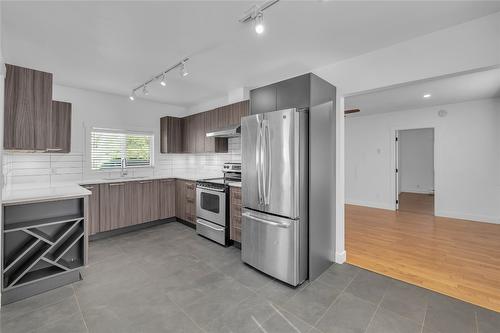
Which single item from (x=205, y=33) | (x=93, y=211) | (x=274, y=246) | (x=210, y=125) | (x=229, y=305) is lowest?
(x=229, y=305)

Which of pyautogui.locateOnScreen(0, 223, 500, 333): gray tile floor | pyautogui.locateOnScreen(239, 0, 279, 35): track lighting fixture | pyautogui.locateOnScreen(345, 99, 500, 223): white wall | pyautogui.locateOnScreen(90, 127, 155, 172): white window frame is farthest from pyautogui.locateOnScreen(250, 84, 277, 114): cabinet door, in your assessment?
pyautogui.locateOnScreen(345, 99, 500, 223): white wall

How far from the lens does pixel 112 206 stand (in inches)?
154

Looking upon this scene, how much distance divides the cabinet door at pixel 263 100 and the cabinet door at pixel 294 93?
0.27 ft

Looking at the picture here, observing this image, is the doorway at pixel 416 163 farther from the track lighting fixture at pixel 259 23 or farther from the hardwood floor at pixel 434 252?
the track lighting fixture at pixel 259 23

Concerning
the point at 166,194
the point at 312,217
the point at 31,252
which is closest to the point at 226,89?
the point at 166,194

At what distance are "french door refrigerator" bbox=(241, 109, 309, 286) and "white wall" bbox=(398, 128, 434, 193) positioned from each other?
7.88 meters

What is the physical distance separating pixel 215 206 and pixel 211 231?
434 mm

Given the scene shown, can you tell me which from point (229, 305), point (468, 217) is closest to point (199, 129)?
point (229, 305)

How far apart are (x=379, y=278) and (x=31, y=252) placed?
12.7ft

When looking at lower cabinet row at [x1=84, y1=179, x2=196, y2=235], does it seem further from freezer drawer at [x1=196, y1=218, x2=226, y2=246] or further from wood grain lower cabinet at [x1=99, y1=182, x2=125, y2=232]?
freezer drawer at [x1=196, y1=218, x2=226, y2=246]

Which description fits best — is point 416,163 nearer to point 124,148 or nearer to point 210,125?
point 210,125

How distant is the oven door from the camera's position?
139 inches

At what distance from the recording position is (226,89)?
4289 millimetres

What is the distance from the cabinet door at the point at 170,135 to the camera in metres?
5.06
